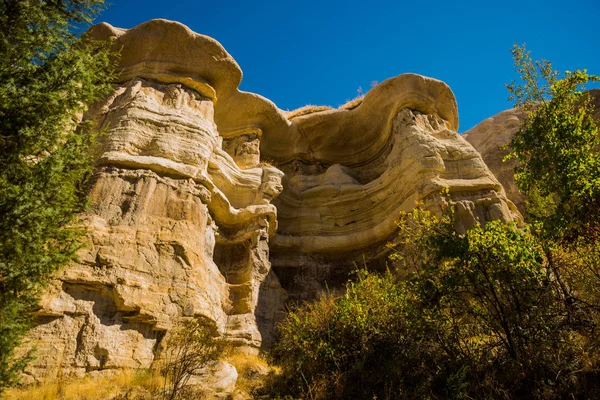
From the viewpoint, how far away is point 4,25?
20.4 feet

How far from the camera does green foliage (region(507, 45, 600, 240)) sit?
602cm

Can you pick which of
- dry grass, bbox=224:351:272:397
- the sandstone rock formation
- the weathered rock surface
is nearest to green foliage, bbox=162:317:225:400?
dry grass, bbox=224:351:272:397

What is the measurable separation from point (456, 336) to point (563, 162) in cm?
315

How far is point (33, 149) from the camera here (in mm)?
6113

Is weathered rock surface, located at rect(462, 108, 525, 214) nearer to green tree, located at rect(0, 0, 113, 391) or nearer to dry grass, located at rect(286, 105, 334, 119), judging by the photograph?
dry grass, located at rect(286, 105, 334, 119)

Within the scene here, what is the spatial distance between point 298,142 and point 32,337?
13.0 m

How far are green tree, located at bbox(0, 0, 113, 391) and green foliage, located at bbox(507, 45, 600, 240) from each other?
21.9 feet

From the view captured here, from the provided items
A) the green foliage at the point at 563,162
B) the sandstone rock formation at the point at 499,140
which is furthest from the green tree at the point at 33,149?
the sandstone rock formation at the point at 499,140

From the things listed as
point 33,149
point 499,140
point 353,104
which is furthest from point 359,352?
point 499,140

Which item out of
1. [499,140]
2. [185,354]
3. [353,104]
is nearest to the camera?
[185,354]

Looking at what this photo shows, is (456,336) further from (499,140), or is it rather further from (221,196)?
(499,140)

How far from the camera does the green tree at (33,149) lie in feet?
18.1

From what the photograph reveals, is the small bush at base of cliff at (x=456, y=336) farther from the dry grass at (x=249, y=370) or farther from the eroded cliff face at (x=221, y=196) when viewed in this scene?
the eroded cliff face at (x=221, y=196)

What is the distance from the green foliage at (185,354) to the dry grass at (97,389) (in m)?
0.28
